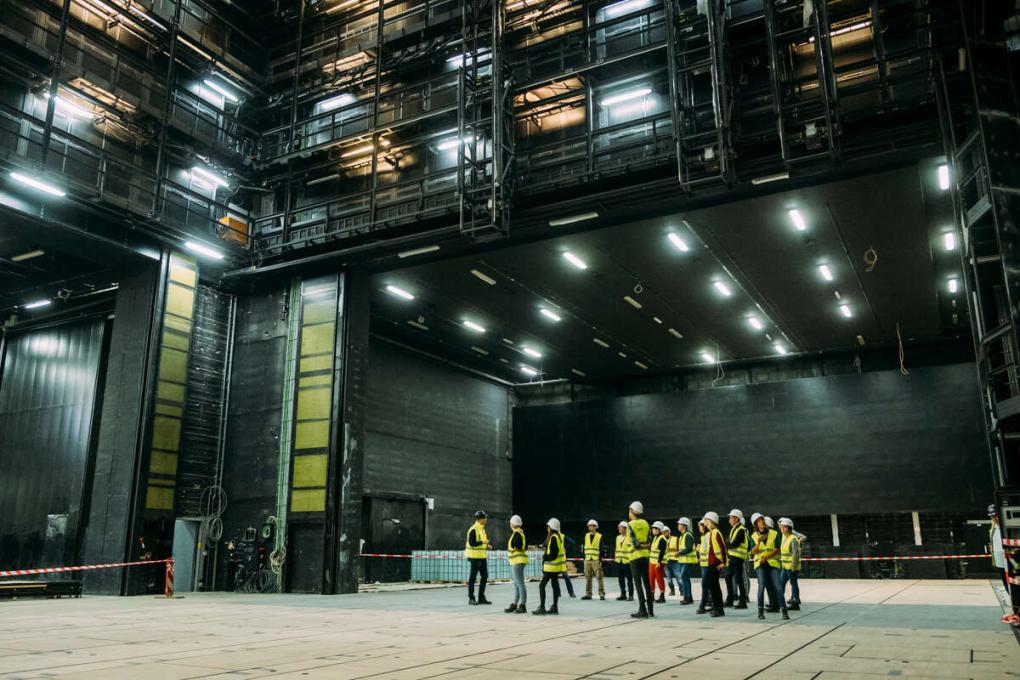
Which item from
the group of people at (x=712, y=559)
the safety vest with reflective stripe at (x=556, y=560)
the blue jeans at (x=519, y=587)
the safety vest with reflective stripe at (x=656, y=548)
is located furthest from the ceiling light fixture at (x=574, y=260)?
the blue jeans at (x=519, y=587)

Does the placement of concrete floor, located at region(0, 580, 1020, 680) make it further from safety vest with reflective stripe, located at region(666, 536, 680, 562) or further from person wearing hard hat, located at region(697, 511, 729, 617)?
safety vest with reflective stripe, located at region(666, 536, 680, 562)

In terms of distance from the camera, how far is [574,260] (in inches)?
979

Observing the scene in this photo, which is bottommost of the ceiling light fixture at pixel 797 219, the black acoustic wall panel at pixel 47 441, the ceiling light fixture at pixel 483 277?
the black acoustic wall panel at pixel 47 441

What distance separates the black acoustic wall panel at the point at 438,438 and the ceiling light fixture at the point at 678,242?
1533 centimetres

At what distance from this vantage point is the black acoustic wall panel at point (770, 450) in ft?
109

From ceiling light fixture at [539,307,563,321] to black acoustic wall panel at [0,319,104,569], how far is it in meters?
16.1

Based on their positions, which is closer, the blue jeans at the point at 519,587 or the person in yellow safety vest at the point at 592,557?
the blue jeans at the point at 519,587

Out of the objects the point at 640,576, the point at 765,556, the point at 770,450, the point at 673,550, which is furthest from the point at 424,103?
the point at 770,450

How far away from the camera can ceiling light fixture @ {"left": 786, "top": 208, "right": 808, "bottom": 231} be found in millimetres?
21491

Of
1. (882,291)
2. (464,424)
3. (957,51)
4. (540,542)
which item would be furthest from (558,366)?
(957,51)

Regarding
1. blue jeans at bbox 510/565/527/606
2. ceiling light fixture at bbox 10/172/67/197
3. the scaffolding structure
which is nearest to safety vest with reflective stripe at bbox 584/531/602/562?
blue jeans at bbox 510/565/527/606

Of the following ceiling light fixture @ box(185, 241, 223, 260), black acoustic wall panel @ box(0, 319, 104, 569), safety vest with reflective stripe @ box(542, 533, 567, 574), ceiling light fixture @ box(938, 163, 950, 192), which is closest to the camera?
safety vest with reflective stripe @ box(542, 533, 567, 574)

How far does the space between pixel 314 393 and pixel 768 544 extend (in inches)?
570

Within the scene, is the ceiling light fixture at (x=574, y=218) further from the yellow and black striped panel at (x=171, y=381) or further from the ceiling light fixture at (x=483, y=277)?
the yellow and black striped panel at (x=171, y=381)
